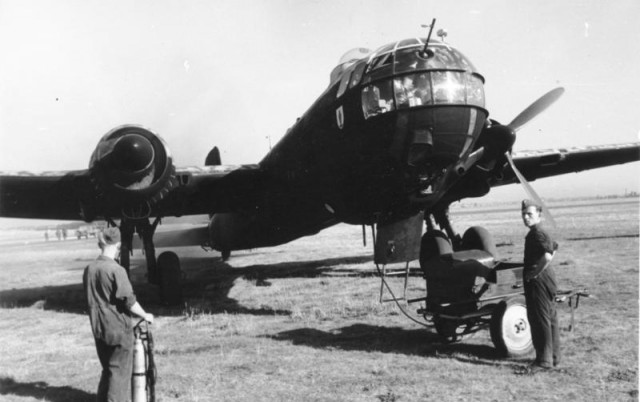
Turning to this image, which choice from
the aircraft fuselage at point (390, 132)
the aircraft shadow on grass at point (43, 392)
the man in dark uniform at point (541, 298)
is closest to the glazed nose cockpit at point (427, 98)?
the aircraft fuselage at point (390, 132)

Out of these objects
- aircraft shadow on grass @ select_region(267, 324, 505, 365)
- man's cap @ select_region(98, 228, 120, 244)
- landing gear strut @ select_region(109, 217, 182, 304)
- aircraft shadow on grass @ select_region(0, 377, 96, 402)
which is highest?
man's cap @ select_region(98, 228, 120, 244)

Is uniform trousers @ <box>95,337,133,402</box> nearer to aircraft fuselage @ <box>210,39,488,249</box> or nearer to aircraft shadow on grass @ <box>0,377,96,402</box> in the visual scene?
aircraft shadow on grass @ <box>0,377,96,402</box>

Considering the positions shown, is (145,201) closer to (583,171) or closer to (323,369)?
(323,369)

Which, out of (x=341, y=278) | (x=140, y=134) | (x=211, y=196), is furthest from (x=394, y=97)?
(x=341, y=278)

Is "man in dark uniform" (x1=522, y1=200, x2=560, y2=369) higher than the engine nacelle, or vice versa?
the engine nacelle

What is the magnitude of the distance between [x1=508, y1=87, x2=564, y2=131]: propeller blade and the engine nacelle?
566cm

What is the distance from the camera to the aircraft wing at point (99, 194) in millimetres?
9258

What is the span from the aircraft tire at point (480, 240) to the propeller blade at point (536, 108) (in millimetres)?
1804

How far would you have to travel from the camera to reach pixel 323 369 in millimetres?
5570

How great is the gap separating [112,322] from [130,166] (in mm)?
→ 4568

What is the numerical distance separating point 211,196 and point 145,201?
214cm

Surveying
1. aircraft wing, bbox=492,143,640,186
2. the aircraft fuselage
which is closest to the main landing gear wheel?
the aircraft fuselage

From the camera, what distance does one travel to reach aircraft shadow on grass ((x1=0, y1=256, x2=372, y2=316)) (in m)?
10.4

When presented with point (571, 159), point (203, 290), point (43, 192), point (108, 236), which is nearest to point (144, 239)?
point (43, 192)
